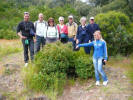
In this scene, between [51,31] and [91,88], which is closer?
[91,88]

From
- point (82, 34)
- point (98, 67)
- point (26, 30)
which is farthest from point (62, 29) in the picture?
point (98, 67)

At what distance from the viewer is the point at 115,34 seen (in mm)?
7488

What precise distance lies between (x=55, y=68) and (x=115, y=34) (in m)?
3.40

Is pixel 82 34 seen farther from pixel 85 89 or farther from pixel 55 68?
pixel 85 89

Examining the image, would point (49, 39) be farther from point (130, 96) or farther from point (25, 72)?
point (130, 96)

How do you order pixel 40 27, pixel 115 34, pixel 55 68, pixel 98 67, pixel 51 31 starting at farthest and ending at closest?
pixel 115 34 < pixel 40 27 < pixel 51 31 < pixel 55 68 < pixel 98 67

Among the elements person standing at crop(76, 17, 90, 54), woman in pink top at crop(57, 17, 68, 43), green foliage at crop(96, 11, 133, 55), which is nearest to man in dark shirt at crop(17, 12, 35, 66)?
woman in pink top at crop(57, 17, 68, 43)

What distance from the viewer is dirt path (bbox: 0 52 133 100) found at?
482 cm

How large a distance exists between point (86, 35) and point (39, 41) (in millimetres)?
1590

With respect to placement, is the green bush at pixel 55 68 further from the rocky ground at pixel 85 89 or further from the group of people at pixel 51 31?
the group of people at pixel 51 31

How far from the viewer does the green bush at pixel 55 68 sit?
5.10 meters

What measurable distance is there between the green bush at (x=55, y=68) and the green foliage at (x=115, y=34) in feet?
7.22

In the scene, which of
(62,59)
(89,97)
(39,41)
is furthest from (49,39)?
(89,97)

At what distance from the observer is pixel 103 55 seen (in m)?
5.16
